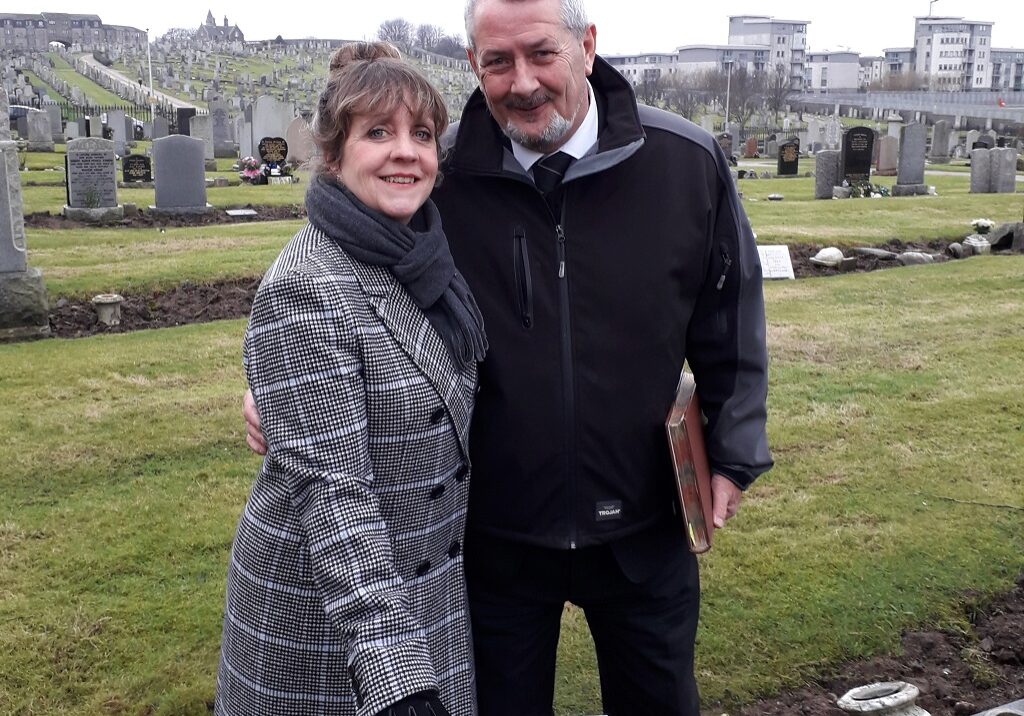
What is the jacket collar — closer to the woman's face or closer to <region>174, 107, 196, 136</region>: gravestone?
the woman's face

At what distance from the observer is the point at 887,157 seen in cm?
2900

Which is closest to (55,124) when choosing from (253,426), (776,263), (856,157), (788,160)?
(788,160)

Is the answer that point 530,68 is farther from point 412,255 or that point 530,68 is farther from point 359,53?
point 412,255

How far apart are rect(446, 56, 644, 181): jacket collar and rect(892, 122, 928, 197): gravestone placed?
2086 cm

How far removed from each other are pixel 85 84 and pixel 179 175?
48131 mm

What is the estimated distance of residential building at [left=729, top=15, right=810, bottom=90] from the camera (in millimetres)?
125000

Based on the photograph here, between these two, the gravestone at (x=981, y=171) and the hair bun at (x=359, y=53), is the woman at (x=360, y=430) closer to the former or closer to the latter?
the hair bun at (x=359, y=53)

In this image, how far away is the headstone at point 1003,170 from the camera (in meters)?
21.8

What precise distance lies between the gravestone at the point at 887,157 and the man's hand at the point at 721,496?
28252 mm

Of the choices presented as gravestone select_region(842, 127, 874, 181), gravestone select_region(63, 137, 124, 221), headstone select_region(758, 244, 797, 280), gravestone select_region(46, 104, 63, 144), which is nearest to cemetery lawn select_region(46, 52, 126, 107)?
gravestone select_region(46, 104, 63, 144)

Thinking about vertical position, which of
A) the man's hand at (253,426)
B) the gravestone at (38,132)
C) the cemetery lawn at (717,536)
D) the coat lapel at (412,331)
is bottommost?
the cemetery lawn at (717,536)

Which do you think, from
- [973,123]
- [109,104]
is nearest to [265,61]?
[109,104]

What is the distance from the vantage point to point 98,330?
917 centimetres

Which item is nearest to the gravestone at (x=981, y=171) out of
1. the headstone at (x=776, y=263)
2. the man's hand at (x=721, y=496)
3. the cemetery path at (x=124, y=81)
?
the headstone at (x=776, y=263)
